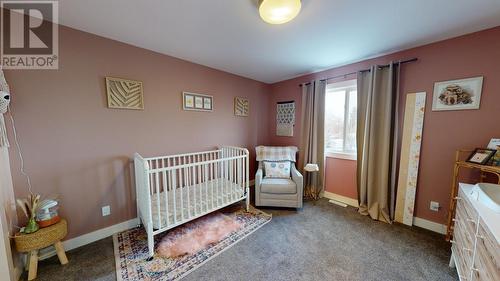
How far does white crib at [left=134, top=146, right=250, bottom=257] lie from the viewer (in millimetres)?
1778

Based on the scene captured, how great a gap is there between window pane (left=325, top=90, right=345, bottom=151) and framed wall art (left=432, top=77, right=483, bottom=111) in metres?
1.12

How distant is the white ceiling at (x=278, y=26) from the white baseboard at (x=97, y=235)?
2208 millimetres

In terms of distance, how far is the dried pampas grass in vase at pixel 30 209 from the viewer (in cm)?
150

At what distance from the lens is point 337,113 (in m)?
3.06

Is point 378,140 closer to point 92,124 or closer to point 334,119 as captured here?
point 334,119

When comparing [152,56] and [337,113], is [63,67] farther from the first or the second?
[337,113]

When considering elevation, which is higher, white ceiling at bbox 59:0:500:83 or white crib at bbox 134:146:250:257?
white ceiling at bbox 59:0:500:83

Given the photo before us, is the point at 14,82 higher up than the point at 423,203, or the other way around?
the point at 14,82

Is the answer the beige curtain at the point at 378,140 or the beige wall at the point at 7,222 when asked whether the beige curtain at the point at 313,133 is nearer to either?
the beige curtain at the point at 378,140

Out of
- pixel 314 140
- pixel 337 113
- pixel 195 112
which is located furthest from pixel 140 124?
pixel 337 113

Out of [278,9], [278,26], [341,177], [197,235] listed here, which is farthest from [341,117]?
[197,235]

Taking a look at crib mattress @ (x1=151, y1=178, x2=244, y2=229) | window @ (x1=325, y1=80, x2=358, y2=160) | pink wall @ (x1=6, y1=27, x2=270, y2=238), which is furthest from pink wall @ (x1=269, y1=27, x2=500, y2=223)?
pink wall @ (x1=6, y1=27, x2=270, y2=238)

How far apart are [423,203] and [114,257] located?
3609 mm

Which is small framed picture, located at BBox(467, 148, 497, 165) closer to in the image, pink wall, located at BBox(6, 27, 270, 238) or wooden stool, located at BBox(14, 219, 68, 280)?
pink wall, located at BBox(6, 27, 270, 238)
